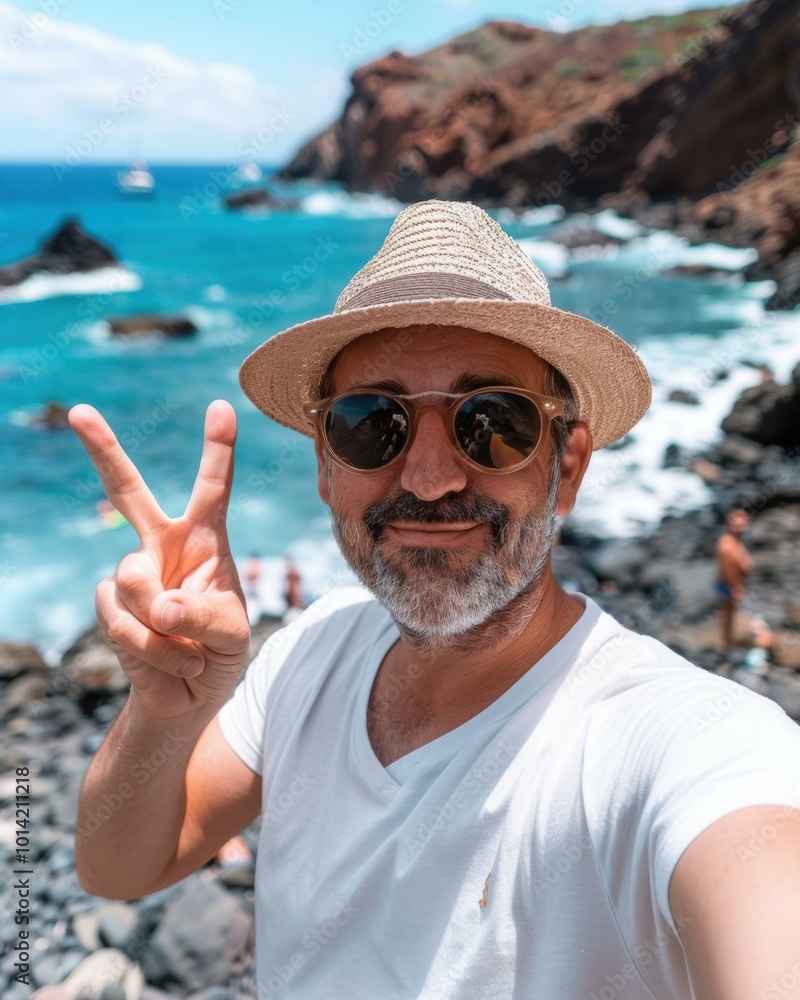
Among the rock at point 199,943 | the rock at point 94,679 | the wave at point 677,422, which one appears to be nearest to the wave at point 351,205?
the wave at point 677,422

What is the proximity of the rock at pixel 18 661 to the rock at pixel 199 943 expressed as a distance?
498 centimetres

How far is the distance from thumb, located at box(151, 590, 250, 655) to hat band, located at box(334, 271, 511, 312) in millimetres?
743

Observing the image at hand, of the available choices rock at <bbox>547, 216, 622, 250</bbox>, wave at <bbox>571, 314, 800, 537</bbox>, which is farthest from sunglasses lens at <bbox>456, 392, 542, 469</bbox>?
rock at <bbox>547, 216, 622, 250</bbox>

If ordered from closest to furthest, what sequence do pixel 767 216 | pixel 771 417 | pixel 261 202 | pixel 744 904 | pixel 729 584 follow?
pixel 744 904 → pixel 729 584 → pixel 771 417 → pixel 767 216 → pixel 261 202

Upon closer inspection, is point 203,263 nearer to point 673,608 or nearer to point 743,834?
Result: point 673,608

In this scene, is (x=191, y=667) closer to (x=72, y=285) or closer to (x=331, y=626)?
(x=331, y=626)

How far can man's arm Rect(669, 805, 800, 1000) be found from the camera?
43.8 inches

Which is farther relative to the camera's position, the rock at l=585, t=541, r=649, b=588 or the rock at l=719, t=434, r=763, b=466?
the rock at l=719, t=434, r=763, b=466

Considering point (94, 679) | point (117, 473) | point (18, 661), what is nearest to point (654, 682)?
point (117, 473)

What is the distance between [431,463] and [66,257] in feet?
140

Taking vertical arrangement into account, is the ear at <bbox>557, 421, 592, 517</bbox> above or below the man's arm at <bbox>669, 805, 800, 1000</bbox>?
above

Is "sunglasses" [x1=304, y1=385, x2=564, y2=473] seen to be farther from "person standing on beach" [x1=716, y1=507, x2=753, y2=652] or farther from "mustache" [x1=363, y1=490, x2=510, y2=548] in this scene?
"person standing on beach" [x1=716, y1=507, x2=753, y2=652]

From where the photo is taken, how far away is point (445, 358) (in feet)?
6.16

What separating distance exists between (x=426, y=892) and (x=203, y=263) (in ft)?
160
